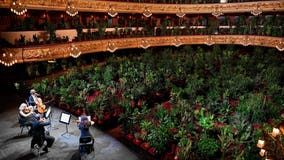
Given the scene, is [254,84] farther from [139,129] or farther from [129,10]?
[129,10]

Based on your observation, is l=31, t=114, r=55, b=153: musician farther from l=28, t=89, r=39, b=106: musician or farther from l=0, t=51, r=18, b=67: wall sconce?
l=0, t=51, r=18, b=67: wall sconce

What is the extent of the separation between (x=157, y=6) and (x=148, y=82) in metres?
12.8

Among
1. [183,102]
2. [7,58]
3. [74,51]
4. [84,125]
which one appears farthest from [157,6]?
[84,125]

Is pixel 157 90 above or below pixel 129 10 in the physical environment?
below

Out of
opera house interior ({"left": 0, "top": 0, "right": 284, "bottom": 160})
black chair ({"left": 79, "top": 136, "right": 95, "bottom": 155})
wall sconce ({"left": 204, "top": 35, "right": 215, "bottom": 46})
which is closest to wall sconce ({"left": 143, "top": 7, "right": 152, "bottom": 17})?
opera house interior ({"left": 0, "top": 0, "right": 284, "bottom": 160})

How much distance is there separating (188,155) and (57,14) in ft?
54.2

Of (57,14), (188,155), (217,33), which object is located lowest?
(188,155)

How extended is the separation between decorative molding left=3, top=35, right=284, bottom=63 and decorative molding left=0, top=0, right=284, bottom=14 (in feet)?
8.29

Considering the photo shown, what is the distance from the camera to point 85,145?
1059cm

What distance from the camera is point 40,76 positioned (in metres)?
20.9

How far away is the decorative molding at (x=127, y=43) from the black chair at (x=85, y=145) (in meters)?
7.42

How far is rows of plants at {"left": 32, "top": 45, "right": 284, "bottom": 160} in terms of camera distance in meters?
11.2

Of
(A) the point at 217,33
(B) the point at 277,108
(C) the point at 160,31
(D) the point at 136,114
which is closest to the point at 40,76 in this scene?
(D) the point at 136,114

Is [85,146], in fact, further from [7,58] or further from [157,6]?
[157,6]
